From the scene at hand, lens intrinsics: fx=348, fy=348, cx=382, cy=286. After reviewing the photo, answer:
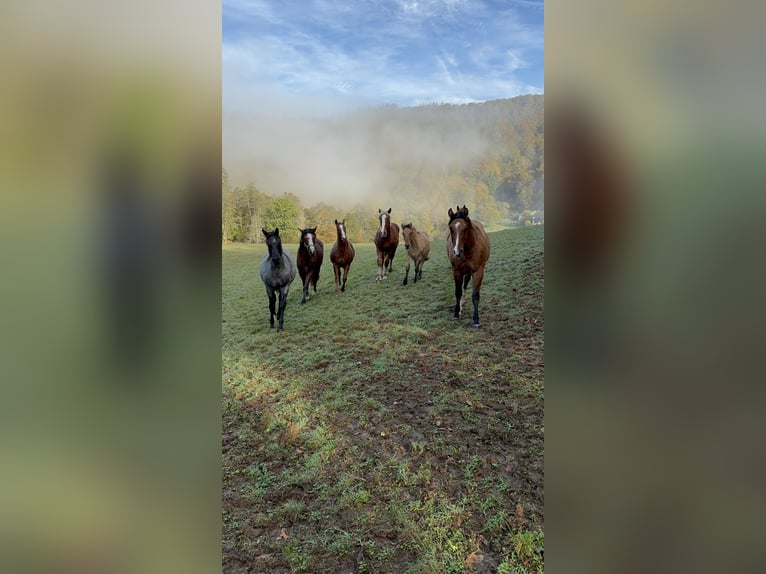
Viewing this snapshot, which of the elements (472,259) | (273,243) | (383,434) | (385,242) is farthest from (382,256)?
(383,434)

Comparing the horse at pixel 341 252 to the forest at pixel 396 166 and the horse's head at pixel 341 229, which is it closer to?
the horse's head at pixel 341 229

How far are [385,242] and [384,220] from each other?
469 millimetres

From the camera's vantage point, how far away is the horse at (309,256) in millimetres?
4242

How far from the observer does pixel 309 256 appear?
4523 millimetres

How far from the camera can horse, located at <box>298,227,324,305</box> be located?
4.24 m

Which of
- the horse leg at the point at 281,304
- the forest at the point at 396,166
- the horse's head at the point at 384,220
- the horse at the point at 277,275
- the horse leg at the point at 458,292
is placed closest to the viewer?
the forest at the point at 396,166

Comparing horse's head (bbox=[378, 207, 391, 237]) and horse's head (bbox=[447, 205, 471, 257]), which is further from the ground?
horse's head (bbox=[378, 207, 391, 237])

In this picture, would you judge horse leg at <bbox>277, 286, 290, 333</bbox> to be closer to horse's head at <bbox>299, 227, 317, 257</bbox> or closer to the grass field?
the grass field

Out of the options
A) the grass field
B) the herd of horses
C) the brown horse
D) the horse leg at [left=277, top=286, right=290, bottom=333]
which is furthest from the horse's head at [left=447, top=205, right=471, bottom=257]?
the horse leg at [left=277, top=286, right=290, bottom=333]

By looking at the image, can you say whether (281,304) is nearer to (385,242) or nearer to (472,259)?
(385,242)

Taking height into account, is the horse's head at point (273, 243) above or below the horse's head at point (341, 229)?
below

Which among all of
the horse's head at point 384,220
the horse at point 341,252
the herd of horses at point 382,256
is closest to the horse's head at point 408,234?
the herd of horses at point 382,256
